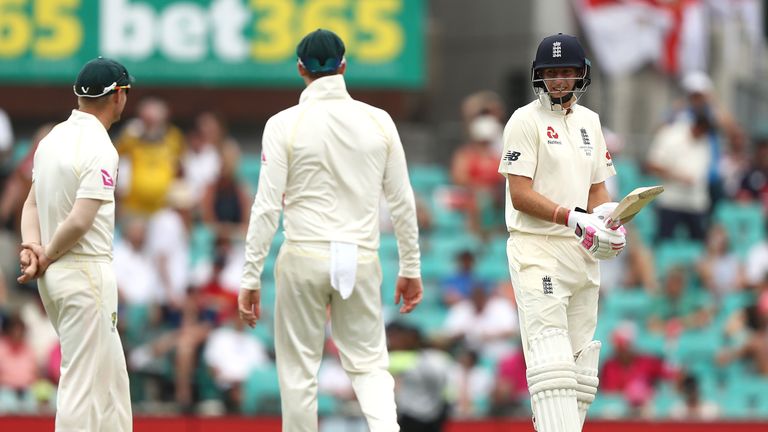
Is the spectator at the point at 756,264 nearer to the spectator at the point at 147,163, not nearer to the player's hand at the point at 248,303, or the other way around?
the spectator at the point at 147,163

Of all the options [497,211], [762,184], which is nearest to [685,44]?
[762,184]

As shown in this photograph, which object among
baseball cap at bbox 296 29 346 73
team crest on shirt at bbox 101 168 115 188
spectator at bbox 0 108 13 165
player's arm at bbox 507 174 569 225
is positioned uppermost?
baseball cap at bbox 296 29 346 73

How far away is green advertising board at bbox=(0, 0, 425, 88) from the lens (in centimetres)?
1716

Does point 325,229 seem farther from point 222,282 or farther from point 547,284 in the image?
point 222,282

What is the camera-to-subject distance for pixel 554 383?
8102 mm

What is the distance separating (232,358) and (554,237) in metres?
6.68

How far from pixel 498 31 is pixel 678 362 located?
7.02 m

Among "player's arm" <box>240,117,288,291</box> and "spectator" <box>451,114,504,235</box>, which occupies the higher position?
"player's arm" <box>240,117,288,291</box>

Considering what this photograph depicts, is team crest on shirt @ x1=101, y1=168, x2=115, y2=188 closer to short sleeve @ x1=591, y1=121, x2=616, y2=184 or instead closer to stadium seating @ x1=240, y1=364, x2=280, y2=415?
short sleeve @ x1=591, y1=121, x2=616, y2=184

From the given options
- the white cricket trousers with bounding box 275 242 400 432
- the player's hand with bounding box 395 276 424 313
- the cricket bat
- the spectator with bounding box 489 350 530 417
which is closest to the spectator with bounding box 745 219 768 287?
the spectator with bounding box 489 350 530 417

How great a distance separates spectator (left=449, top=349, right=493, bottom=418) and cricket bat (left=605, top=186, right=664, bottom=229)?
663cm

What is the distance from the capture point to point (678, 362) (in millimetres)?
15578

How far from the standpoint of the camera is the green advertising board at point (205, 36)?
1716 centimetres

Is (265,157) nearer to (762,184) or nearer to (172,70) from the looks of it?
(172,70)
